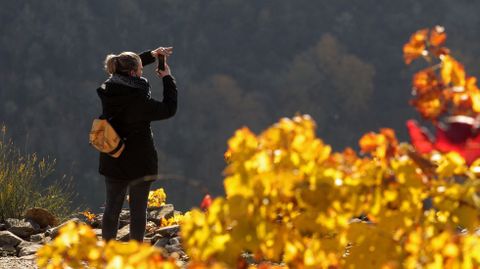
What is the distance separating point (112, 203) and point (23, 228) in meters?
2.30

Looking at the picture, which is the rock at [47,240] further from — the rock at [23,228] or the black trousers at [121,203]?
the black trousers at [121,203]

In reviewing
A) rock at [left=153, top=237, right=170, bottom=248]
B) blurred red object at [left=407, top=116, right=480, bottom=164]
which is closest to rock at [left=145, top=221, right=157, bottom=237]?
rock at [left=153, top=237, right=170, bottom=248]

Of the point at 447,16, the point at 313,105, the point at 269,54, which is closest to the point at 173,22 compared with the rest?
the point at 269,54

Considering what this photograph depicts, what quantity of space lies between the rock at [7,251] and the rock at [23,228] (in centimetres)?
53

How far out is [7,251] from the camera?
5309 millimetres

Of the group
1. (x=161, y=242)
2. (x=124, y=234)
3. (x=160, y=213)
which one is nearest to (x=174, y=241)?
(x=161, y=242)

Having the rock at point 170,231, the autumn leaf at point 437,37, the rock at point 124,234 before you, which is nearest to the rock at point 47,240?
the rock at point 124,234

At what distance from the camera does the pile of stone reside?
507 cm

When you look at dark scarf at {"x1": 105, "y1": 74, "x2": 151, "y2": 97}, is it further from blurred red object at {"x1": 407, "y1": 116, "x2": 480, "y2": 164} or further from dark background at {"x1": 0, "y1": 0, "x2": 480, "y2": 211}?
dark background at {"x1": 0, "y1": 0, "x2": 480, "y2": 211}

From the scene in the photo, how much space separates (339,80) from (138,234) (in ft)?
132

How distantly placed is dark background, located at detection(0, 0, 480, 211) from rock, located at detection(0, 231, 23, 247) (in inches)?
1371

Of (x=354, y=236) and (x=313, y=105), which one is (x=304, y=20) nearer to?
(x=313, y=105)

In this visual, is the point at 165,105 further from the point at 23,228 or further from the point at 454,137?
the point at 23,228

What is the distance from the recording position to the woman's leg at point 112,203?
3844 mm
